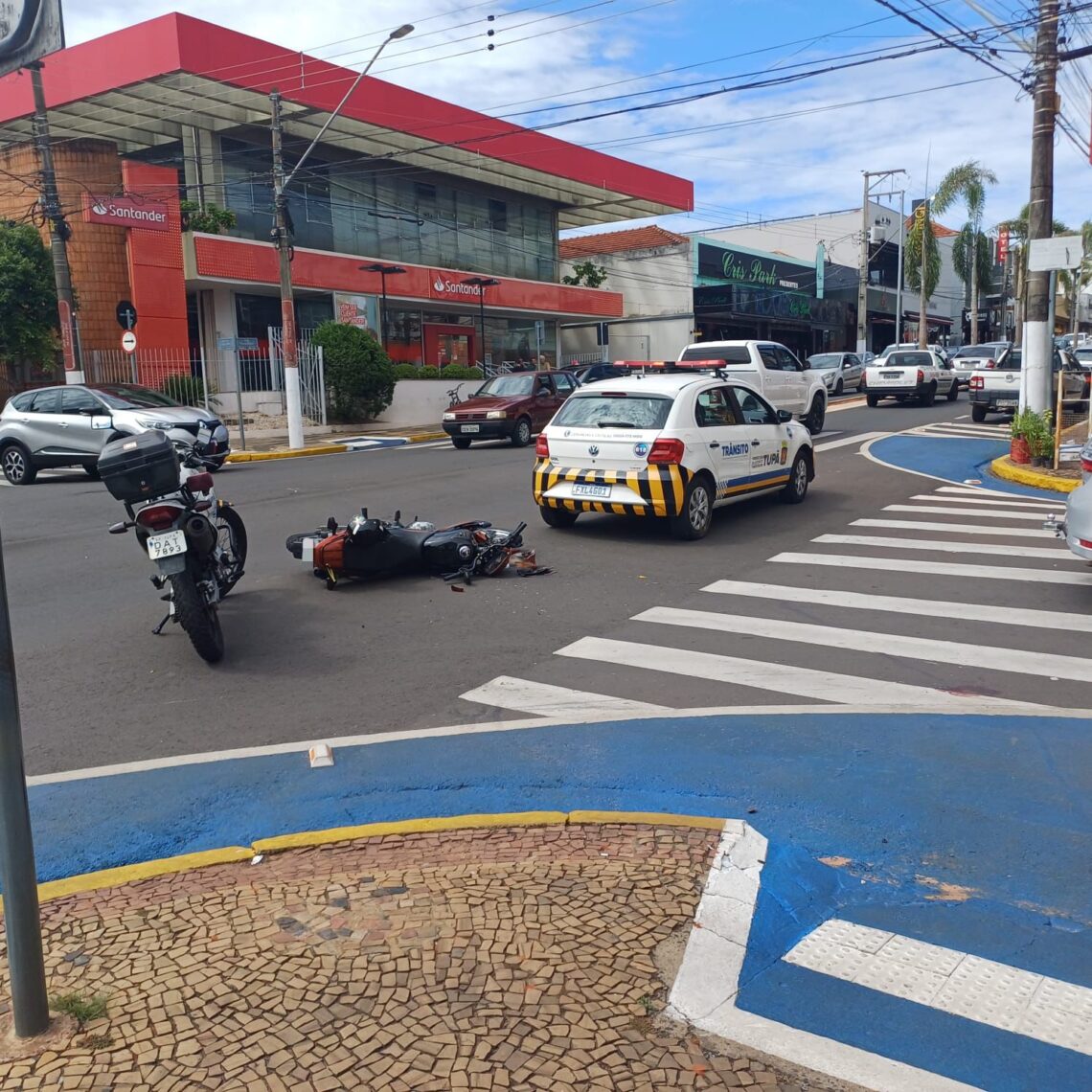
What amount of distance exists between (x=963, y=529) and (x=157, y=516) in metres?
8.78

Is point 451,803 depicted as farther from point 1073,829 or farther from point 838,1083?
point 1073,829

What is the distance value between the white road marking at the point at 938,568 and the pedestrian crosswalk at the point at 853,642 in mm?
17

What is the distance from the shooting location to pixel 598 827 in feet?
14.3

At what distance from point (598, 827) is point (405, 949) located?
118 centimetres

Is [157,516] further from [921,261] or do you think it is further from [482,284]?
[921,261]

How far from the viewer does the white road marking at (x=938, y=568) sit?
9.12m

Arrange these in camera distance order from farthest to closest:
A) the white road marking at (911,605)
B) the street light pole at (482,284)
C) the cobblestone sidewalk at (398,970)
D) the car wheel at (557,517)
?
1. the street light pole at (482,284)
2. the car wheel at (557,517)
3. the white road marking at (911,605)
4. the cobblestone sidewalk at (398,970)

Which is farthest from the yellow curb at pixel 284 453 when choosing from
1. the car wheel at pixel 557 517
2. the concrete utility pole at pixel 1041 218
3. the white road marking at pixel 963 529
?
the concrete utility pole at pixel 1041 218

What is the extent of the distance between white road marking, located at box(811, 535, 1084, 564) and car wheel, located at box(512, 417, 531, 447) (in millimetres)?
12423

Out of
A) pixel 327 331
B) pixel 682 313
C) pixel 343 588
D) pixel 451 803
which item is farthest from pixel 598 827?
pixel 682 313

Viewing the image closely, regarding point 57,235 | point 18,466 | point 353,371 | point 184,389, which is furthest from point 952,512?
point 184,389

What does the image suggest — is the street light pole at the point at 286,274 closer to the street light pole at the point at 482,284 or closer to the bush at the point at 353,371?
the bush at the point at 353,371

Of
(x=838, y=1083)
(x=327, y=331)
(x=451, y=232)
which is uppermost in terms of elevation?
(x=451, y=232)

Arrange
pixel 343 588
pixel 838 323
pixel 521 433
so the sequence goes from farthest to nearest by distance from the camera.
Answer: pixel 838 323 → pixel 521 433 → pixel 343 588
